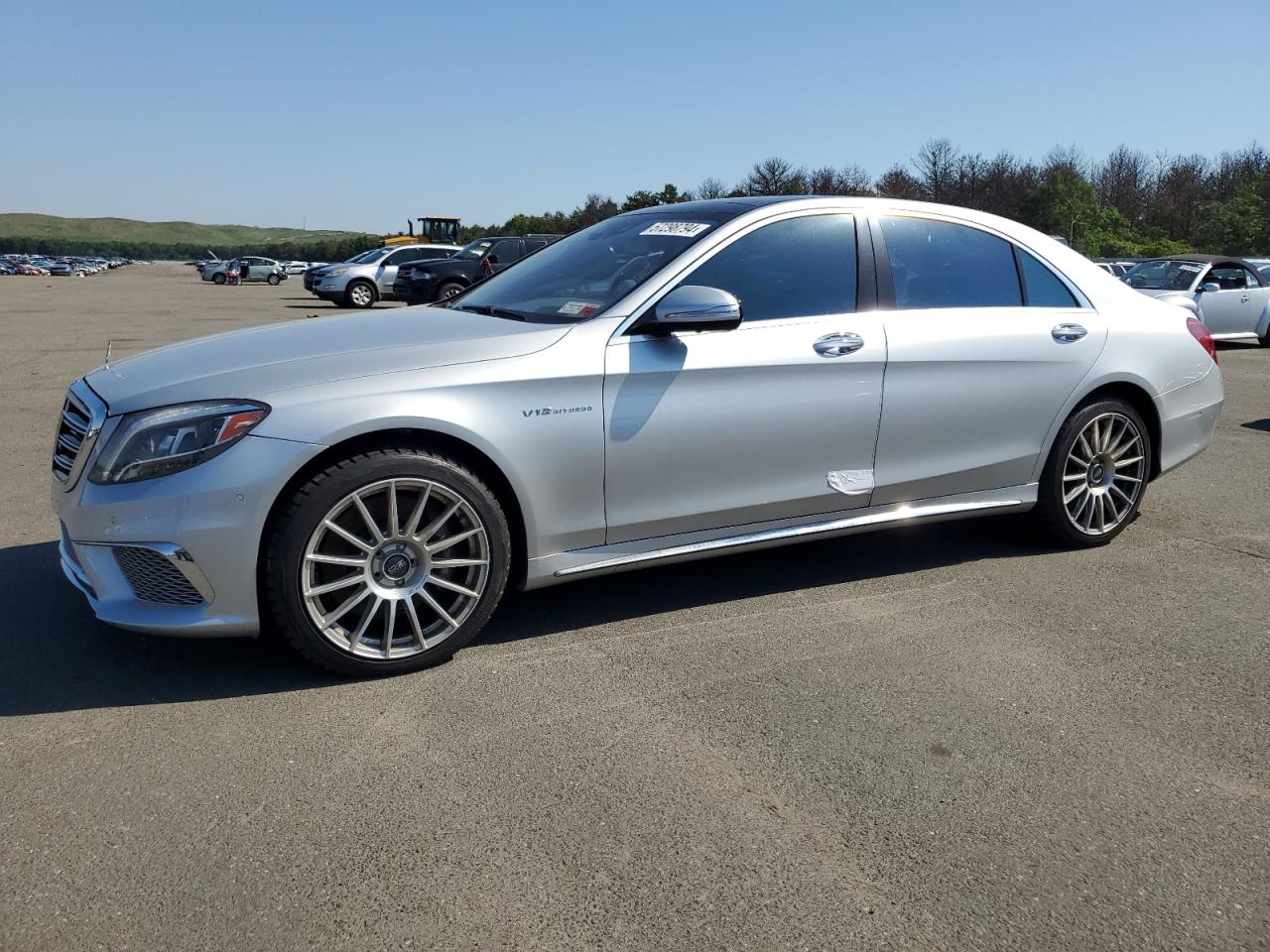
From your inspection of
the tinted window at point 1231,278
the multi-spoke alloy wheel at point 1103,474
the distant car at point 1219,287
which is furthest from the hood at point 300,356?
the tinted window at point 1231,278

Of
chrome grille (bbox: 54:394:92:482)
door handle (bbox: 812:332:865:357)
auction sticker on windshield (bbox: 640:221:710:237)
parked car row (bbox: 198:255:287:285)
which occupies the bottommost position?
parked car row (bbox: 198:255:287:285)

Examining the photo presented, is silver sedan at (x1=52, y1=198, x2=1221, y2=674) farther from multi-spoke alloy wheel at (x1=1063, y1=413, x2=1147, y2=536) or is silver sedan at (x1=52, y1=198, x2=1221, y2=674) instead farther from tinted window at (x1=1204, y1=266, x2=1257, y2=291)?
tinted window at (x1=1204, y1=266, x2=1257, y2=291)

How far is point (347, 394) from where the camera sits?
3.50m

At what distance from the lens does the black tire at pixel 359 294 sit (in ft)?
86.7

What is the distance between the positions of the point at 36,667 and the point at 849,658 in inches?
111

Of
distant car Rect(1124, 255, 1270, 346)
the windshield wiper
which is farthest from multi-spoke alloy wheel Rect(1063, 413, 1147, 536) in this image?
distant car Rect(1124, 255, 1270, 346)

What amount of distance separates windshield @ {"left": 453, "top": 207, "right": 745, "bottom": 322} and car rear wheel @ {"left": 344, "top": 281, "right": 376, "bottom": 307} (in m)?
22.4

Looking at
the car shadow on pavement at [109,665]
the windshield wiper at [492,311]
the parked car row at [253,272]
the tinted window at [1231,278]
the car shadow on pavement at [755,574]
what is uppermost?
the windshield wiper at [492,311]

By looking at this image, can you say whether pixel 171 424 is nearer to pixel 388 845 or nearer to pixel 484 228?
pixel 388 845

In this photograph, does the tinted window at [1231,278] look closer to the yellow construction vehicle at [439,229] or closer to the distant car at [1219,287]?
the distant car at [1219,287]

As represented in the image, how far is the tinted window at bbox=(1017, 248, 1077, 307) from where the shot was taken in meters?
4.98

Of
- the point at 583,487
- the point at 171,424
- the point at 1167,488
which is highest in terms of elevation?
the point at 171,424

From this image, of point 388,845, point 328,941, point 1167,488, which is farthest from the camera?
point 1167,488

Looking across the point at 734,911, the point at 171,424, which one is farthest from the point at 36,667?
the point at 734,911
